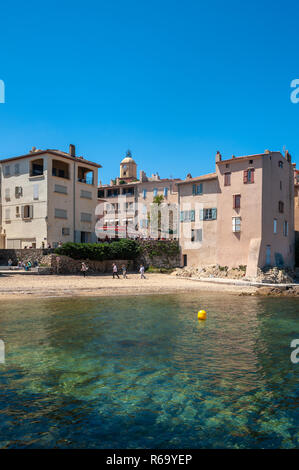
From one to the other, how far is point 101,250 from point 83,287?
11.3 metres

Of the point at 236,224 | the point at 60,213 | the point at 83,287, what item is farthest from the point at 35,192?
the point at 236,224

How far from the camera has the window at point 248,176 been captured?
4006 cm

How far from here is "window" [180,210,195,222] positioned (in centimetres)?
4503

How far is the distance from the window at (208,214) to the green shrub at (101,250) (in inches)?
348

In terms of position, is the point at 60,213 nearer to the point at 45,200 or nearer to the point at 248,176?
the point at 45,200

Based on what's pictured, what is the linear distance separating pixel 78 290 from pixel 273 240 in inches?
905

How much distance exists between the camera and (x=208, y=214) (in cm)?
4375

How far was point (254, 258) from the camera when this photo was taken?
38.6m

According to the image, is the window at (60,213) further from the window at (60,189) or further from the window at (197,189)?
the window at (197,189)

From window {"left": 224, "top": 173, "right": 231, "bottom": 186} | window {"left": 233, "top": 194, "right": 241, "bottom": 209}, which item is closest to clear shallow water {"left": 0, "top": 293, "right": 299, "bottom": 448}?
window {"left": 233, "top": 194, "right": 241, "bottom": 209}

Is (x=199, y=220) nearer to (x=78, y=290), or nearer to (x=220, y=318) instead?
(x=78, y=290)

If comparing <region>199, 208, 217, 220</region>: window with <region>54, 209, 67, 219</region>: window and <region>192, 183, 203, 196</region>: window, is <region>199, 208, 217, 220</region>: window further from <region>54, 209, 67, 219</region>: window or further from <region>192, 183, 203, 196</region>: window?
<region>54, 209, 67, 219</region>: window

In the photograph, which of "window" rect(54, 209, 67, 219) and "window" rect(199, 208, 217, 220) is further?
"window" rect(54, 209, 67, 219)

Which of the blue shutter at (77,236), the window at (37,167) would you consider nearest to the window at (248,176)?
the blue shutter at (77,236)
